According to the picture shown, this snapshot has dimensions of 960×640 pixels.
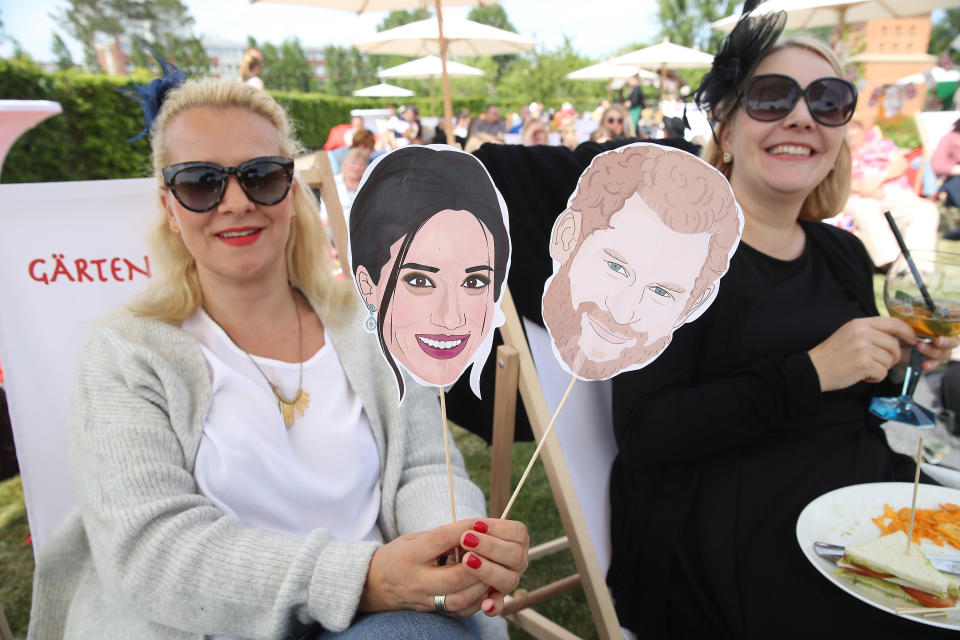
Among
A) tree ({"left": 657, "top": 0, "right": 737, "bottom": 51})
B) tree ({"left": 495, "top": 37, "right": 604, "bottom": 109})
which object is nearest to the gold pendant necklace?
tree ({"left": 495, "top": 37, "right": 604, "bottom": 109})

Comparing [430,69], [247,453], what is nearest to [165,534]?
[247,453]

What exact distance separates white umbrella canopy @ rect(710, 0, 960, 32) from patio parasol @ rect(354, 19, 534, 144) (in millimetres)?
3238

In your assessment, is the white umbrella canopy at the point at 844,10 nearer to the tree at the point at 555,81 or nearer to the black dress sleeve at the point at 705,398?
the black dress sleeve at the point at 705,398

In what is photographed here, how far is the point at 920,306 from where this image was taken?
1302 mm

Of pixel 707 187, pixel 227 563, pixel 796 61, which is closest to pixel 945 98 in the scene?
pixel 796 61

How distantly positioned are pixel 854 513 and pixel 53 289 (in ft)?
6.39

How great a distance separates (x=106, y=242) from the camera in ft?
5.51

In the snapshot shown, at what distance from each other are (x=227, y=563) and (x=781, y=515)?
107 centimetres

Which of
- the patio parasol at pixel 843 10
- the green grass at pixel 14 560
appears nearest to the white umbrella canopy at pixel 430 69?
the patio parasol at pixel 843 10

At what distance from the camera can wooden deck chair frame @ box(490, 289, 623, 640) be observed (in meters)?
1.30

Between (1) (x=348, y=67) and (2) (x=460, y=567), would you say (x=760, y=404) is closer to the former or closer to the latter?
(2) (x=460, y=567)

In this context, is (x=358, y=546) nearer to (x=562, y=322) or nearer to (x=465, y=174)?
(x=562, y=322)

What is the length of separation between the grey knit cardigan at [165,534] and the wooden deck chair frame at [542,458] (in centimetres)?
20

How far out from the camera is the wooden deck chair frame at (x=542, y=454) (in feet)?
4.28
